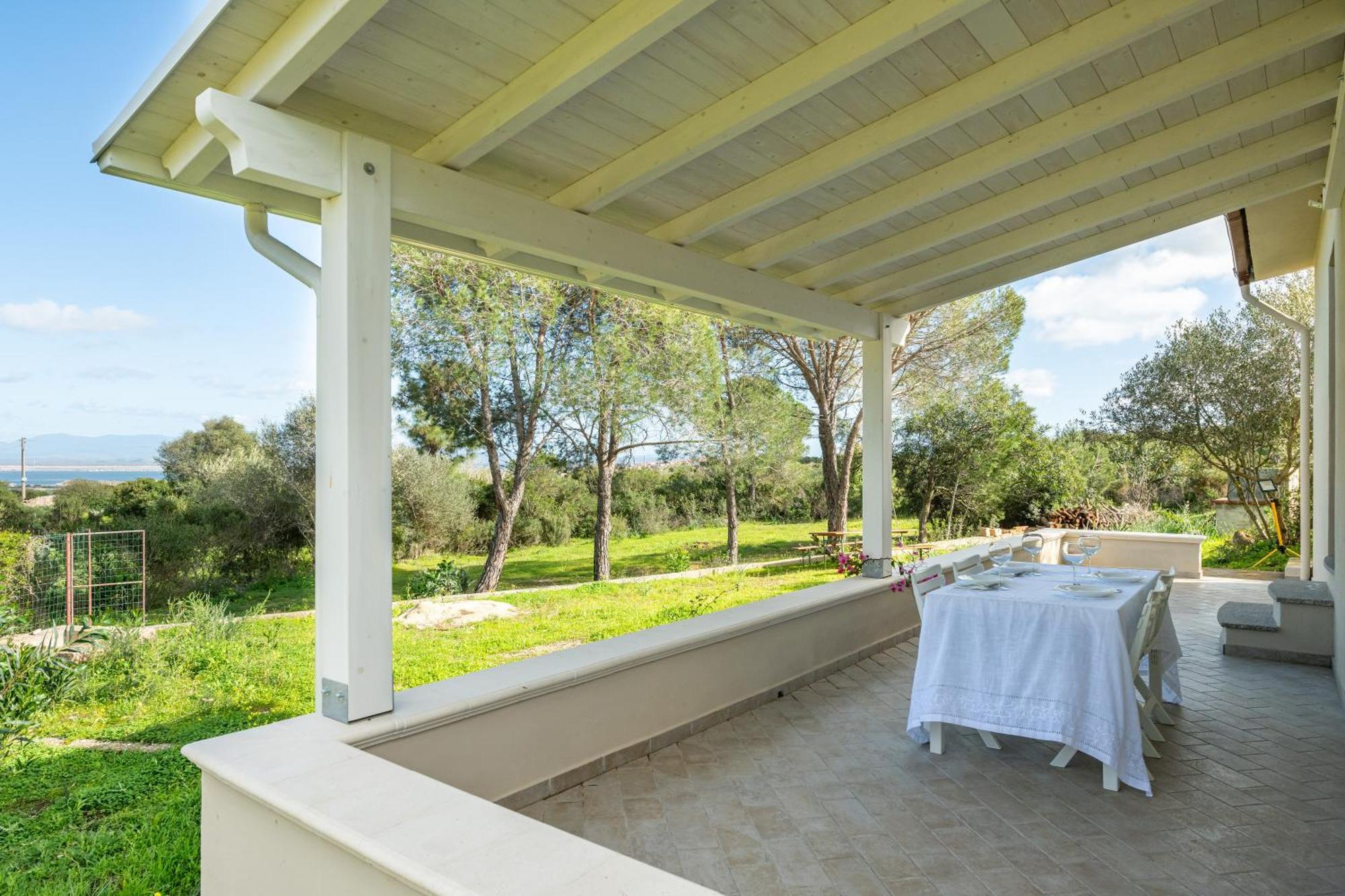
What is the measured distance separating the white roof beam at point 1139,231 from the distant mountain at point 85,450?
10149 mm

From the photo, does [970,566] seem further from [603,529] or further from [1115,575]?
[603,529]

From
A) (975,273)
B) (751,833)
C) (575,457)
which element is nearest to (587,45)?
(751,833)

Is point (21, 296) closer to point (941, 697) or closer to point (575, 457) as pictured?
point (575, 457)

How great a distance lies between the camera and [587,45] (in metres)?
2.09

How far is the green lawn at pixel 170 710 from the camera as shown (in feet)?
9.16

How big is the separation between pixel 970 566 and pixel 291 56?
408cm

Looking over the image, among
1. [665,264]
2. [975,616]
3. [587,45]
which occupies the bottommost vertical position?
[975,616]

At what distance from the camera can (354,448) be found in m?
2.27

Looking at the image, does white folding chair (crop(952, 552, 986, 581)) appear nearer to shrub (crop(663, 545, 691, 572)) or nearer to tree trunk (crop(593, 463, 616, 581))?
tree trunk (crop(593, 463, 616, 581))

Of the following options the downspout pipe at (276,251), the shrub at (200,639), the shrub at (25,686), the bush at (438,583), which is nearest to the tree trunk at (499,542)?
the bush at (438,583)

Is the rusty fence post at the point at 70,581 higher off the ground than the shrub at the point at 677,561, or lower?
higher

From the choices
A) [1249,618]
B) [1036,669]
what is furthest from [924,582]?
[1249,618]

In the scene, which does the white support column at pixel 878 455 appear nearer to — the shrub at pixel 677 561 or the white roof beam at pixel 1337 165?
the white roof beam at pixel 1337 165

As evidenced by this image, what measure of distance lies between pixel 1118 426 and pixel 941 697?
10166 mm
